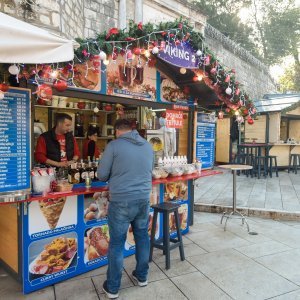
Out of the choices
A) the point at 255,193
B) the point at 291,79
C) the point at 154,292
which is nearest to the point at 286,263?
the point at 154,292

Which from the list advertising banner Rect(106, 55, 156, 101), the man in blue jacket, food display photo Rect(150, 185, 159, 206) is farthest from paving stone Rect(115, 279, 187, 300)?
advertising banner Rect(106, 55, 156, 101)

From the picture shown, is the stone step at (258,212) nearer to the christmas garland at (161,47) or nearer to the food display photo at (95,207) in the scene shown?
the christmas garland at (161,47)

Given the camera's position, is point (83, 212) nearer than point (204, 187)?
Yes

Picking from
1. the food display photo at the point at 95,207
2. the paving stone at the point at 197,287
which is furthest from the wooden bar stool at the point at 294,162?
the food display photo at the point at 95,207

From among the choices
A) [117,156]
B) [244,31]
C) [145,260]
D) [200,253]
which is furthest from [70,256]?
[244,31]

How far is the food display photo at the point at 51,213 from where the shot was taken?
11.0 feet

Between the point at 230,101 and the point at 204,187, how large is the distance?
4.30 m

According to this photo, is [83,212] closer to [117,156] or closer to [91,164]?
[91,164]

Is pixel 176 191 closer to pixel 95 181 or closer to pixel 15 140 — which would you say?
pixel 95 181

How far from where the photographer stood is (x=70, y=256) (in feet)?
12.1

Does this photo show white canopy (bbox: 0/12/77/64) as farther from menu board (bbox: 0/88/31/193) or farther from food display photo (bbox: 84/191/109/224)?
food display photo (bbox: 84/191/109/224)

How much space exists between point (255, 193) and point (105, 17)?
21.4 ft

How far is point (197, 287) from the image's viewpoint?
3455 millimetres

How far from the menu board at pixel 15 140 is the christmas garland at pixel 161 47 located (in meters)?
0.80
